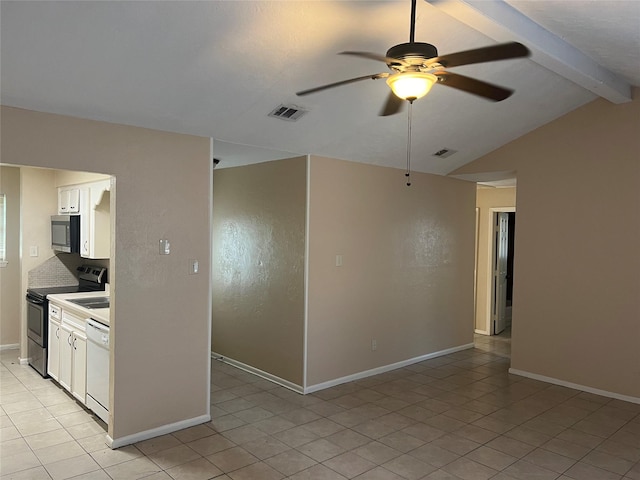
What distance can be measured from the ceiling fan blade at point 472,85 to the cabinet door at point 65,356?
3.79 meters

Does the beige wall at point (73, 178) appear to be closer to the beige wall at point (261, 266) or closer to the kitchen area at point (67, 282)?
the kitchen area at point (67, 282)

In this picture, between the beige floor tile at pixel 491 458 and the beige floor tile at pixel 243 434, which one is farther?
the beige floor tile at pixel 243 434

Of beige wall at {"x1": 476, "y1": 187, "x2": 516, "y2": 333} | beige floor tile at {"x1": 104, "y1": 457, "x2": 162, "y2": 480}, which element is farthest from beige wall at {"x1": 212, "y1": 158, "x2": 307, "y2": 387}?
beige wall at {"x1": 476, "y1": 187, "x2": 516, "y2": 333}

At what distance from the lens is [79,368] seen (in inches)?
160

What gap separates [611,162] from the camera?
15.7 ft

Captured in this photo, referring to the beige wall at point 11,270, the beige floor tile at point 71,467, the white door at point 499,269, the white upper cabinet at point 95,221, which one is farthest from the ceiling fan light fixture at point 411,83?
the white door at point 499,269

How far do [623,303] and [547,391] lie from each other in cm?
117

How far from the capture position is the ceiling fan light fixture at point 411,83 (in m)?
2.23

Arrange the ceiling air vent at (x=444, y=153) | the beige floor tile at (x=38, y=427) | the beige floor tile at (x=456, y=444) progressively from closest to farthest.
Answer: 1. the beige floor tile at (x=456, y=444)
2. the beige floor tile at (x=38, y=427)
3. the ceiling air vent at (x=444, y=153)

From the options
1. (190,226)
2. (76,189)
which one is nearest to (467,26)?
(190,226)

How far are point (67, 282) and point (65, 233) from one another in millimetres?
831

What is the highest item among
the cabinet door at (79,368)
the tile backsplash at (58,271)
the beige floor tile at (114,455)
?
the tile backsplash at (58,271)

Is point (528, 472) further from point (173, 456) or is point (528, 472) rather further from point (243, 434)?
point (173, 456)

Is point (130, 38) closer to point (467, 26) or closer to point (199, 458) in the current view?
point (467, 26)
